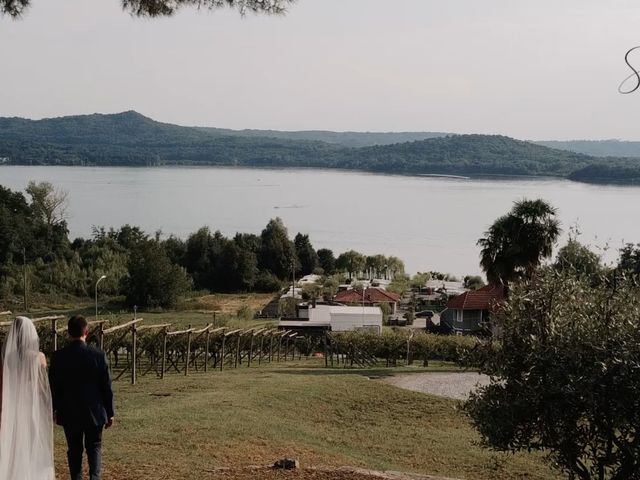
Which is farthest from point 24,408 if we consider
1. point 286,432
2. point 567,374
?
point 286,432

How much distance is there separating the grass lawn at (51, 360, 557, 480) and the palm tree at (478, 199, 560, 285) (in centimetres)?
1179

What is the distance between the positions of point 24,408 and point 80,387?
0.46 meters

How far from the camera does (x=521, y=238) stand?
1188 inches

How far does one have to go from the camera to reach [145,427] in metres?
12.0

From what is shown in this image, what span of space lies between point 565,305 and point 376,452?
524 centimetres

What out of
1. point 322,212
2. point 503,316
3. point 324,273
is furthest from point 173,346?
point 322,212

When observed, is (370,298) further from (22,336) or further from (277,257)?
(22,336)

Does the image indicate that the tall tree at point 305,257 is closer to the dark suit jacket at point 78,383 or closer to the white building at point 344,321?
the white building at point 344,321

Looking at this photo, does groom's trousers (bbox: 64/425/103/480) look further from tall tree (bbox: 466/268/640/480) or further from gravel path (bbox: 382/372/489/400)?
gravel path (bbox: 382/372/489/400)

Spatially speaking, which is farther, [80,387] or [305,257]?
[305,257]

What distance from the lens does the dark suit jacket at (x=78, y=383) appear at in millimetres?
6930

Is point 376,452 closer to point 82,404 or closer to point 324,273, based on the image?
point 82,404

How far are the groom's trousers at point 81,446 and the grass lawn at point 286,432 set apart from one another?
162 centimetres

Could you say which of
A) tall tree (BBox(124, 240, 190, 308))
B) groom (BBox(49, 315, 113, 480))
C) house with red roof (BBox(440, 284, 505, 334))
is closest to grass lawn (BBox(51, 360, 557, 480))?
groom (BBox(49, 315, 113, 480))
